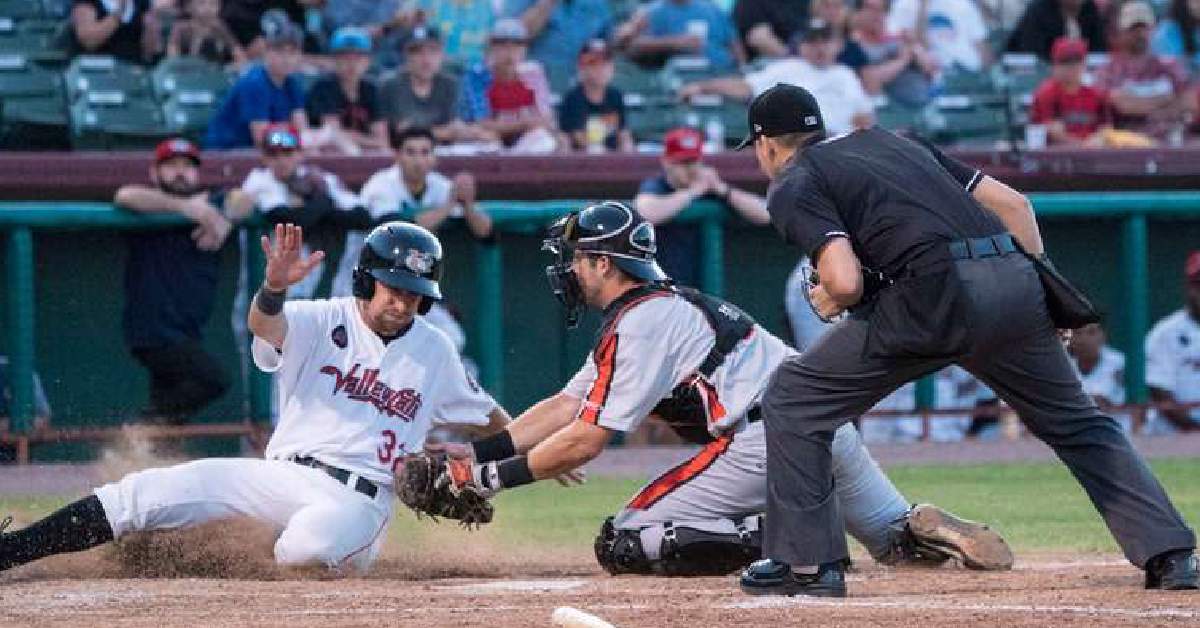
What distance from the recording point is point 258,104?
11.6 meters

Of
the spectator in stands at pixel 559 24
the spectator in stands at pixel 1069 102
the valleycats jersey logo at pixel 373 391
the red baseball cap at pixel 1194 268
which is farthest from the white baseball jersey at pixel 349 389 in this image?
the spectator in stands at pixel 1069 102

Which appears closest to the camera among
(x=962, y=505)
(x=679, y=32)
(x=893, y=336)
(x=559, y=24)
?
(x=893, y=336)

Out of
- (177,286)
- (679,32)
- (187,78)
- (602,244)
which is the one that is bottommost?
(177,286)

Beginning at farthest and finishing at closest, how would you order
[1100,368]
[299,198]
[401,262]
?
[1100,368] → [299,198] → [401,262]

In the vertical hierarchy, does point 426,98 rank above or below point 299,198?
above

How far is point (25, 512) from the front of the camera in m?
8.53

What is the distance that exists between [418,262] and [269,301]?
48 centimetres

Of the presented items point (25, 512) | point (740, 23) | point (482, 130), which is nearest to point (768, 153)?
point (25, 512)

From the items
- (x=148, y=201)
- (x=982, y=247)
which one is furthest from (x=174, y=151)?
(x=982, y=247)

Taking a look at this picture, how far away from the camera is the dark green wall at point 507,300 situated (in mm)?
10781

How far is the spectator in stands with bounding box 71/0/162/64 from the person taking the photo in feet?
39.7

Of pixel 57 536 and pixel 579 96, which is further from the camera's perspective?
pixel 579 96

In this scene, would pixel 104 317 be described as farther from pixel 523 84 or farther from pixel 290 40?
pixel 523 84

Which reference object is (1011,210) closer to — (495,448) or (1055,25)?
(495,448)
